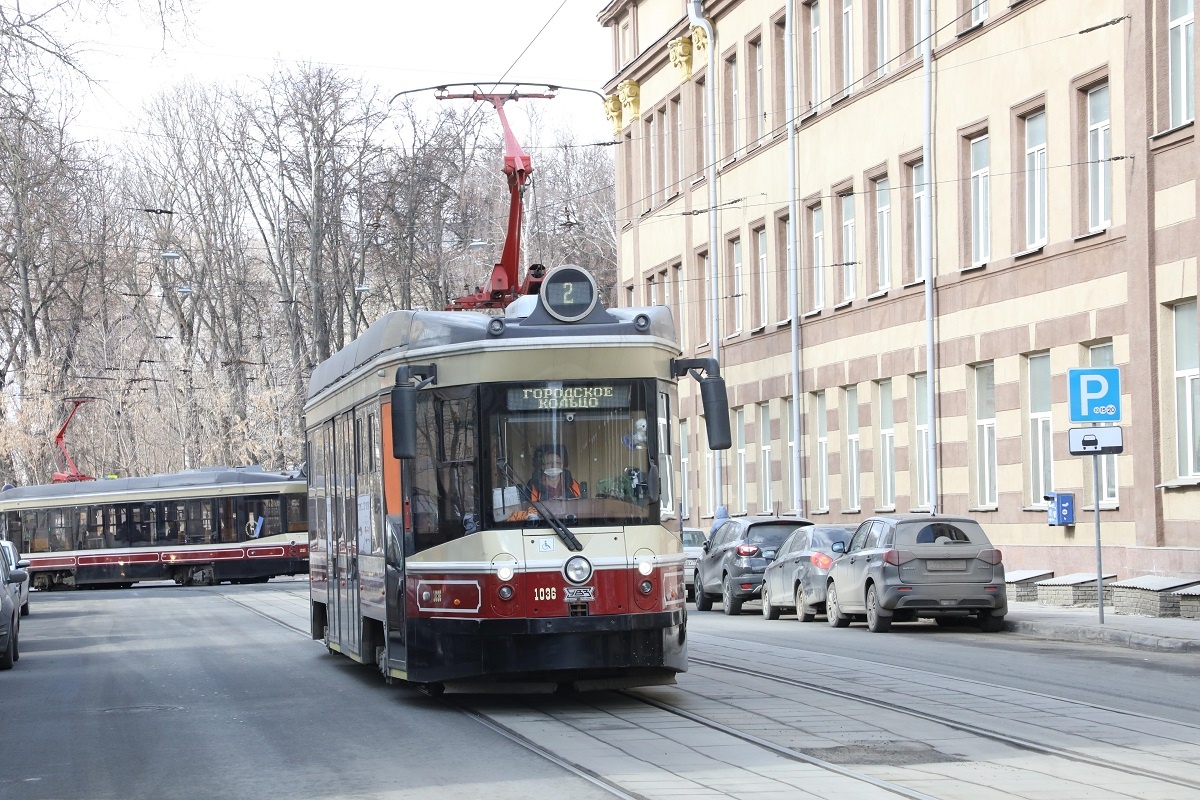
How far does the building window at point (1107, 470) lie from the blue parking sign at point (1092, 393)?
558cm

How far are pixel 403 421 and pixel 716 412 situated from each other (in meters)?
2.33

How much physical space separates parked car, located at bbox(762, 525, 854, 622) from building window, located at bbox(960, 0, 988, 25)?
1028 cm

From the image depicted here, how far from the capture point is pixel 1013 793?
9266 millimetres

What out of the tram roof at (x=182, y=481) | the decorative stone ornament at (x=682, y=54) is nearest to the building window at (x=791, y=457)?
the decorative stone ornament at (x=682, y=54)

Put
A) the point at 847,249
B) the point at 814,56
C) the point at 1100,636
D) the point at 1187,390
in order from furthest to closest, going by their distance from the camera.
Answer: the point at 814,56 < the point at 847,249 < the point at 1187,390 < the point at 1100,636

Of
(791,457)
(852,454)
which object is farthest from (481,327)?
(791,457)

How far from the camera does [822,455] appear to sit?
3934cm

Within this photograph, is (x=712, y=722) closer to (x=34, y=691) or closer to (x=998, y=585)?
(x=34, y=691)

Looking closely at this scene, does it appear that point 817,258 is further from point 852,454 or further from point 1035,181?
point 1035,181

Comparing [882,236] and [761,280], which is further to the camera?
[761,280]

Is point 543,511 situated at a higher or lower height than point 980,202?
lower

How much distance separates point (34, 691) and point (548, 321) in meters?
7.15

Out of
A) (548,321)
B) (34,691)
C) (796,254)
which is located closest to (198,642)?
(34,691)

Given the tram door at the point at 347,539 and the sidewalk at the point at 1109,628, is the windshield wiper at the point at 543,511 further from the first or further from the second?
the sidewalk at the point at 1109,628
